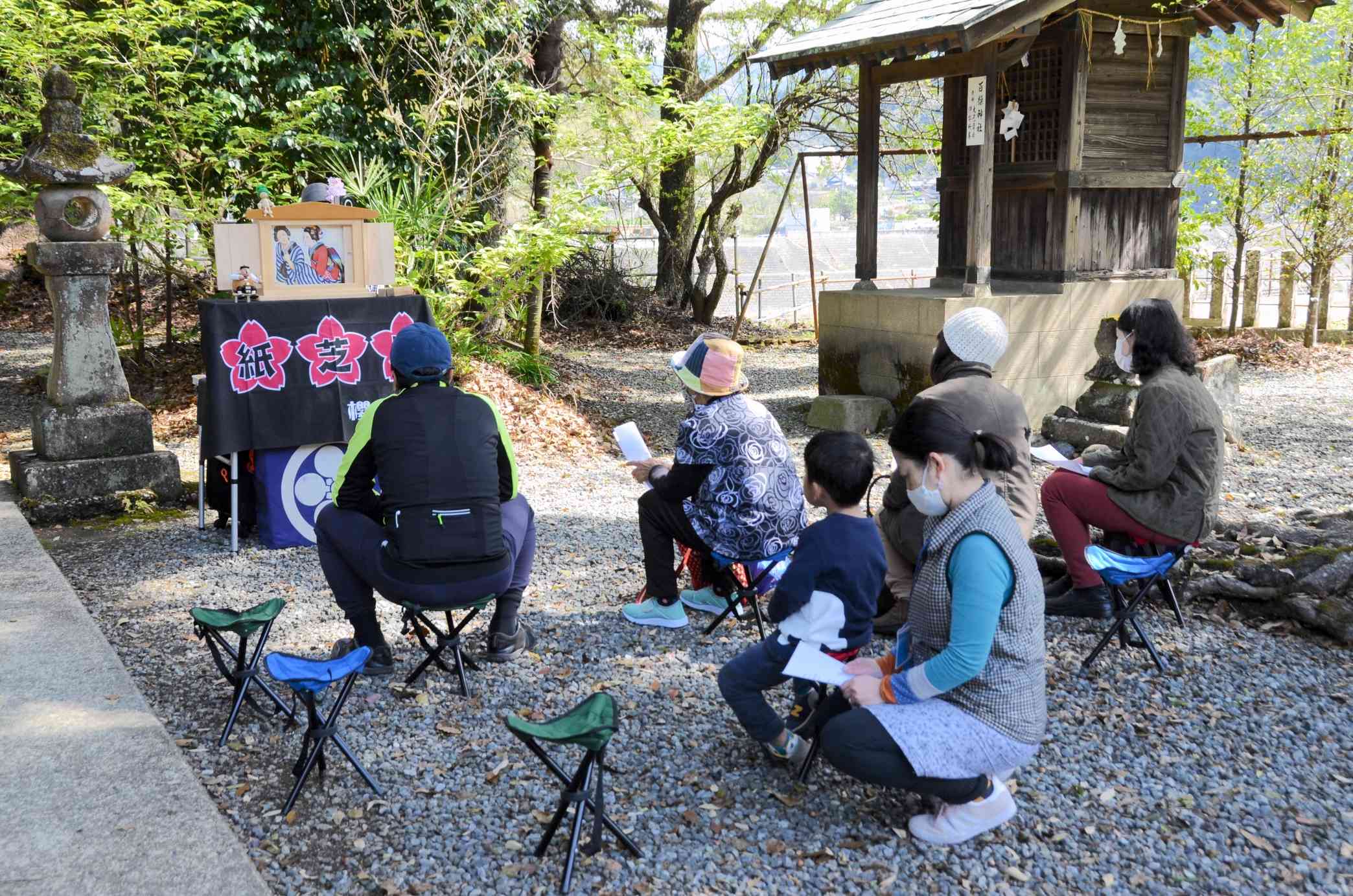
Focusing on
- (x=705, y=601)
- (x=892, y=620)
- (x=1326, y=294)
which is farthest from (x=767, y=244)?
(x=892, y=620)

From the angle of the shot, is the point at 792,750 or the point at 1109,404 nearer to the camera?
the point at 792,750

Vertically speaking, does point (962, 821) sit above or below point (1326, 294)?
below

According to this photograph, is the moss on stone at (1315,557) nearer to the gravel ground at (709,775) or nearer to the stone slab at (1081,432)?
the gravel ground at (709,775)

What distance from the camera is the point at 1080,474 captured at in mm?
4758

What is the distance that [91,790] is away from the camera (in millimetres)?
3080

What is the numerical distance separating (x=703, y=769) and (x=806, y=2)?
14.1 m

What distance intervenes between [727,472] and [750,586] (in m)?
0.47

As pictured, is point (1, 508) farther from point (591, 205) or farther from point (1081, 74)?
point (1081, 74)

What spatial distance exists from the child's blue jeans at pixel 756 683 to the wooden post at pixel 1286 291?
11.9 metres

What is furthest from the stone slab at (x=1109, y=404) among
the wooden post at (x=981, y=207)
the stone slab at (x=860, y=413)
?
the stone slab at (x=860, y=413)

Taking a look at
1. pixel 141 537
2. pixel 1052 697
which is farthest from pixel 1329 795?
pixel 141 537

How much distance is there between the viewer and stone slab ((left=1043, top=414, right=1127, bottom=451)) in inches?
326

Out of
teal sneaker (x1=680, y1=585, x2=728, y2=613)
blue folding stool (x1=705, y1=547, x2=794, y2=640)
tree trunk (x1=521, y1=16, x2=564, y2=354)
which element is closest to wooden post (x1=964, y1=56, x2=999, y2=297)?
tree trunk (x1=521, y1=16, x2=564, y2=354)

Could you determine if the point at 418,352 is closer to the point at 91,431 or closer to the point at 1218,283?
the point at 91,431
